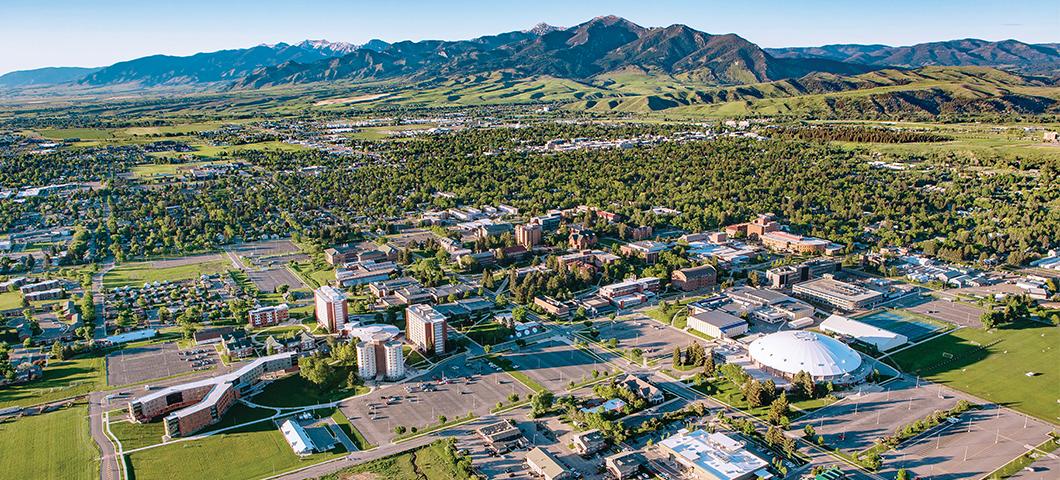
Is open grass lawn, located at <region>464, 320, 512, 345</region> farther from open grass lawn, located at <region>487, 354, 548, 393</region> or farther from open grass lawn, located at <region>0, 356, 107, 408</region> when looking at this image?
open grass lawn, located at <region>0, 356, 107, 408</region>

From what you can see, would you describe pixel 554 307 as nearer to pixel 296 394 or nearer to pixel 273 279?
pixel 296 394

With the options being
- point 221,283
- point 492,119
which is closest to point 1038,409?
point 221,283

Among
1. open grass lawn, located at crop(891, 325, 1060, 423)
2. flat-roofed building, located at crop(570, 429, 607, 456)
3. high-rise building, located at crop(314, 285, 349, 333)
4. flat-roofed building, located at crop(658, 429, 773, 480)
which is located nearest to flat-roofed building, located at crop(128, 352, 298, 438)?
high-rise building, located at crop(314, 285, 349, 333)

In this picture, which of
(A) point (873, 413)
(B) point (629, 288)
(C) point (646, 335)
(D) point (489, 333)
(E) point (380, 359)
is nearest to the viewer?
(A) point (873, 413)

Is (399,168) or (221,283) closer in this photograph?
(221,283)

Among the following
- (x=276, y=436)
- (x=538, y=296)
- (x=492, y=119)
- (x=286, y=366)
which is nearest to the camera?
(x=276, y=436)

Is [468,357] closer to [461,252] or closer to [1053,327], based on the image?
[461,252]

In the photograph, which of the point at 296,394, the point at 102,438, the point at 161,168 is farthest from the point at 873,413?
the point at 161,168
